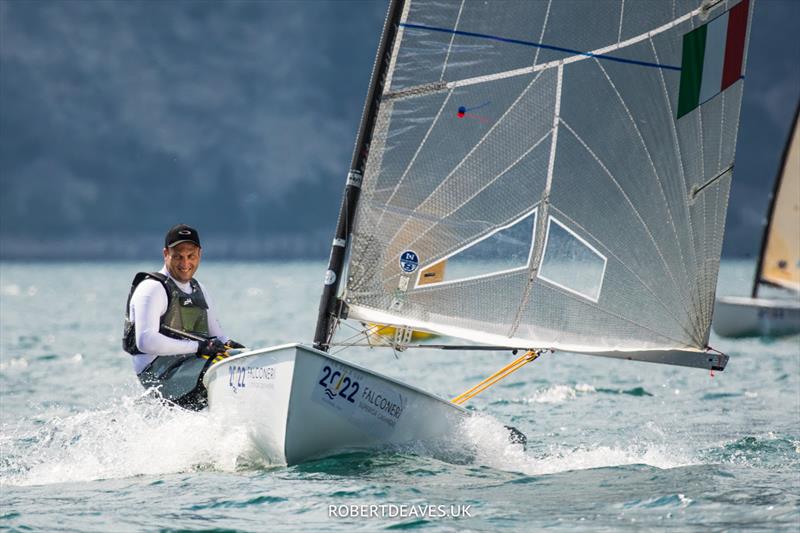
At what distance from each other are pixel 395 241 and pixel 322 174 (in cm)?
12295

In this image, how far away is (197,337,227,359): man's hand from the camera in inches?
280

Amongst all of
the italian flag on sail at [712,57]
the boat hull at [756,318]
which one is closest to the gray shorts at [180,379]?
the italian flag on sail at [712,57]

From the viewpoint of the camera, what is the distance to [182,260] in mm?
7227

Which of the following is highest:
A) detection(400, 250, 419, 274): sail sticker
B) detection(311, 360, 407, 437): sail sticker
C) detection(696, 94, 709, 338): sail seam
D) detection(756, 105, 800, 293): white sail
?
detection(756, 105, 800, 293): white sail

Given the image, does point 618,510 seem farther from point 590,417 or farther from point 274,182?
point 274,182

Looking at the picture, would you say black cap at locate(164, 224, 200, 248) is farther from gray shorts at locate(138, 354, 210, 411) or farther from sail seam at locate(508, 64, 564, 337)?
sail seam at locate(508, 64, 564, 337)

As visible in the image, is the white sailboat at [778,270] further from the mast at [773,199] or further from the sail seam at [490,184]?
the sail seam at [490,184]

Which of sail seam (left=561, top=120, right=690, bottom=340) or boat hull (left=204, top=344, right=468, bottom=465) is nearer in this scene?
boat hull (left=204, top=344, right=468, bottom=465)

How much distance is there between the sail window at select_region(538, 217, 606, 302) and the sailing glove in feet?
7.22

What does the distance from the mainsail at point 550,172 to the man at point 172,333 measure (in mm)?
998

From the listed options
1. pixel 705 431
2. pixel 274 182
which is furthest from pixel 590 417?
pixel 274 182

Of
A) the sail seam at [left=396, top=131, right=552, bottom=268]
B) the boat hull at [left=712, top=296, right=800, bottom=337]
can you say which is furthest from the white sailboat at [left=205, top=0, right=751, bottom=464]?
the boat hull at [left=712, top=296, right=800, bottom=337]

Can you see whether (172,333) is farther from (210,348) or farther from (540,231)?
(540,231)

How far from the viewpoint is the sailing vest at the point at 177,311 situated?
281 inches
